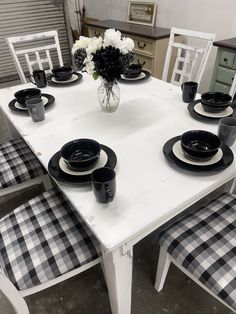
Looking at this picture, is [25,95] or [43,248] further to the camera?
[25,95]

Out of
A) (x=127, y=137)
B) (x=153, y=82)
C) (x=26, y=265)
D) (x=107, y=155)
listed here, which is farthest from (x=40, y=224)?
(x=153, y=82)

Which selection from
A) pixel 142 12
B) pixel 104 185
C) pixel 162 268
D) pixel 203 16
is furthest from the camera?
A: pixel 142 12

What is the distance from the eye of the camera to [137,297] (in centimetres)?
123

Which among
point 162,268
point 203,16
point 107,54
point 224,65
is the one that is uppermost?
point 107,54

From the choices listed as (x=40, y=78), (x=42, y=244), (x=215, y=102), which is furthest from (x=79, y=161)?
(x=40, y=78)

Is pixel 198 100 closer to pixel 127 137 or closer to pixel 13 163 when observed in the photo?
pixel 127 137

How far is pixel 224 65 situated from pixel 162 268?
1.77 meters

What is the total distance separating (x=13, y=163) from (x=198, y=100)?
1061 mm

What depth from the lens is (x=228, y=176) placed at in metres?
0.86

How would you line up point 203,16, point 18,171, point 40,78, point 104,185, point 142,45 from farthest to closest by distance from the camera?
point 142,45
point 203,16
point 40,78
point 18,171
point 104,185

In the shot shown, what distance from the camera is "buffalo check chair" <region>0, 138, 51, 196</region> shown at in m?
1.31

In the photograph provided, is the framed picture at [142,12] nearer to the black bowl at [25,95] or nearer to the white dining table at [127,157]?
the white dining table at [127,157]

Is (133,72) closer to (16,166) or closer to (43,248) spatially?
(16,166)

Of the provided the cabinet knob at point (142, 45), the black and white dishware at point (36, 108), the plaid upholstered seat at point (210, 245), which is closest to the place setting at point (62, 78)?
the black and white dishware at point (36, 108)
